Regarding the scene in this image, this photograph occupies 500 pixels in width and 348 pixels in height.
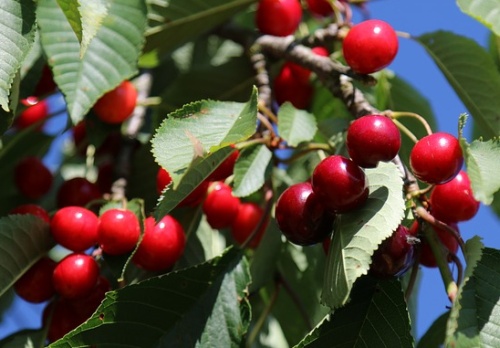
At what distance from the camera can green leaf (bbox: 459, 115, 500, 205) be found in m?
1.31

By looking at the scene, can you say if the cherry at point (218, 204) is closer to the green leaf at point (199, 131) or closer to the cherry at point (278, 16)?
the green leaf at point (199, 131)

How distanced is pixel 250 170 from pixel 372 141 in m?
0.34

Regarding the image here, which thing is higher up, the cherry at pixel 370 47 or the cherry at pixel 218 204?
the cherry at pixel 370 47

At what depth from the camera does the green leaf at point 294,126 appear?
5.79ft

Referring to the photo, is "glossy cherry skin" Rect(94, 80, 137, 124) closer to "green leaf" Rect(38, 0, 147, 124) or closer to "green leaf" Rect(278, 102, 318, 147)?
"green leaf" Rect(38, 0, 147, 124)

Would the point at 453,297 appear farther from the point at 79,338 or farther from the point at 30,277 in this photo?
the point at 30,277

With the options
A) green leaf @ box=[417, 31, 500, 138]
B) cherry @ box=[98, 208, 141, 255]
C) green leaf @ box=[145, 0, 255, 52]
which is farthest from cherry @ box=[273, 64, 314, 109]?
cherry @ box=[98, 208, 141, 255]

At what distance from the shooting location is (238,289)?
1717 mm

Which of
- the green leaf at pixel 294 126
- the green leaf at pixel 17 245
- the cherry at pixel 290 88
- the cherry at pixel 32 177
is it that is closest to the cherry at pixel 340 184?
the green leaf at pixel 294 126

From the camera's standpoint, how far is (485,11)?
1694 mm

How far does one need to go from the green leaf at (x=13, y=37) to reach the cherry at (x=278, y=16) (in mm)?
911

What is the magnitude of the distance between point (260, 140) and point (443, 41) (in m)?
0.61

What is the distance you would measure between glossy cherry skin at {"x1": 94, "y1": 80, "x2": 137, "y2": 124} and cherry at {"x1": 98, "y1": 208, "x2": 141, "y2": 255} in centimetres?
37

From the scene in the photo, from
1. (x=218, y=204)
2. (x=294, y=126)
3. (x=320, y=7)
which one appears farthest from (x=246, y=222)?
(x=320, y=7)
